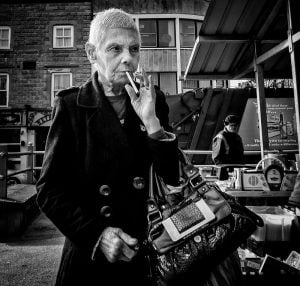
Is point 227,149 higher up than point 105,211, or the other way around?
point 227,149

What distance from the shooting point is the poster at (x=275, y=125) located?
29.6ft

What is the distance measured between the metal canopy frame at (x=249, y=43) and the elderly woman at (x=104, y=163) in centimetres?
335

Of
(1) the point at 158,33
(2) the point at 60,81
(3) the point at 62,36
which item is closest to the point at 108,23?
(2) the point at 60,81

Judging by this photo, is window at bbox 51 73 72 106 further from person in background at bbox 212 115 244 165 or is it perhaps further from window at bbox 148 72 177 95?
person in background at bbox 212 115 244 165

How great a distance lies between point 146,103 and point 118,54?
0.31 m

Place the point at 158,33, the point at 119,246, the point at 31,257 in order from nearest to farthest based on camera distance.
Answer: the point at 119,246 → the point at 31,257 → the point at 158,33

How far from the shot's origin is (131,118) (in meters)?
1.35

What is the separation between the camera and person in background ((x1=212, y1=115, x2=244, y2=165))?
546 cm

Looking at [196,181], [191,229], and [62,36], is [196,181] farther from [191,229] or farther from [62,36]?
[62,36]

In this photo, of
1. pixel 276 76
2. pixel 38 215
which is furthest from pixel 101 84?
pixel 276 76

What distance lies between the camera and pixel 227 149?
18.0ft

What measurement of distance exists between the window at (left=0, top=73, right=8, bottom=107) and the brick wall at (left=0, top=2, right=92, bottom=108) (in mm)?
298

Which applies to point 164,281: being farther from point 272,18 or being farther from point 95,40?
point 272,18

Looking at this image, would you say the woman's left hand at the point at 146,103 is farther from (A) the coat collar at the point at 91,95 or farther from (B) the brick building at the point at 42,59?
(B) the brick building at the point at 42,59
